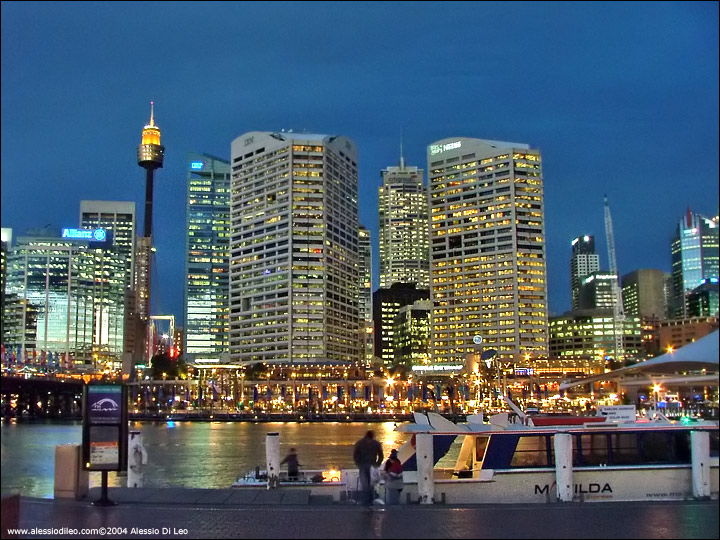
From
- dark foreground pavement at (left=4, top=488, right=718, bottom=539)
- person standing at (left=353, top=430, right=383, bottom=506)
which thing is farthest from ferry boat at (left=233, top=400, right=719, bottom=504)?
dark foreground pavement at (left=4, top=488, right=718, bottom=539)

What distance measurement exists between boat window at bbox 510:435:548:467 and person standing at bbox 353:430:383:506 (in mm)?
6988

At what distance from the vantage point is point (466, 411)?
644 ft

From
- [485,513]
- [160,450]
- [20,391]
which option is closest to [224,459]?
[160,450]

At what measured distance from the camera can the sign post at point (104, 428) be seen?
20.0 meters

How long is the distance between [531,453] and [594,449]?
6.49 ft

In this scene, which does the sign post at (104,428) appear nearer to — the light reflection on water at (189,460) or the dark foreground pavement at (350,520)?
the dark foreground pavement at (350,520)

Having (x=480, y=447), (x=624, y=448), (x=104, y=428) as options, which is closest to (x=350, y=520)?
(x=104, y=428)

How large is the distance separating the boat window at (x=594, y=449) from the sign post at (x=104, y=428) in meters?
14.2

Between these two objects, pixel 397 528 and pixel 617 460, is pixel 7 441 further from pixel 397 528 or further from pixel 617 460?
pixel 617 460

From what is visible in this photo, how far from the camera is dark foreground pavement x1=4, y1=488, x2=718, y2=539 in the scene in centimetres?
1608

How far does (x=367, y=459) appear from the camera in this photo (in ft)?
67.6

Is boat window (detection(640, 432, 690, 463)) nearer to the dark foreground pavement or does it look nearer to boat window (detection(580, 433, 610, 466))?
boat window (detection(580, 433, 610, 466))

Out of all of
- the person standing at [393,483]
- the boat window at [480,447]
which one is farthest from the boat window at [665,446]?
the person standing at [393,483]

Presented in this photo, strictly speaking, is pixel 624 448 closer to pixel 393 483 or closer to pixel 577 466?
pixel 577 466
